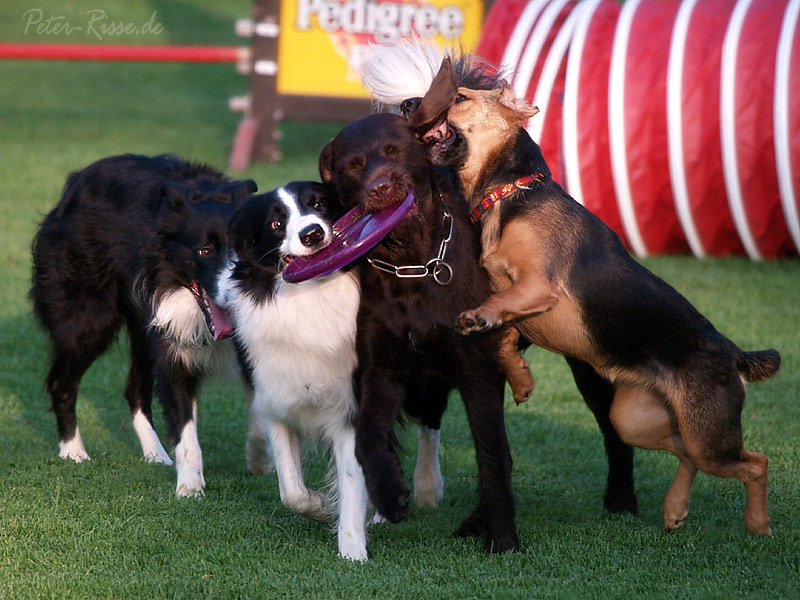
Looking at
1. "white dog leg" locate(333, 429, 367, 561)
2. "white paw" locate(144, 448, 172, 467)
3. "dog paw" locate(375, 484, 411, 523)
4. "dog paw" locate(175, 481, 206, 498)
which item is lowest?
"white paw" locate(144, 448, 172, 467)

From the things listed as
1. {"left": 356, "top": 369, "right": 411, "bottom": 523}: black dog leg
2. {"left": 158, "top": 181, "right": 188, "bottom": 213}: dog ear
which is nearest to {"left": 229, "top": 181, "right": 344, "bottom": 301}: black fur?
{"left": 356, "top": 369, "right": 411, "bottom": 523}: black dog leg

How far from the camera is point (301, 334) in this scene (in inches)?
148

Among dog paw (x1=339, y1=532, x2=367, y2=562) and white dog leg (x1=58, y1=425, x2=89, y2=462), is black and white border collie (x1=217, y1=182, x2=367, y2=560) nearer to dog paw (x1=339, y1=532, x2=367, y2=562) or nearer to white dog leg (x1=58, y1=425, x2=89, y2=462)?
dog paw (x1=339, y1=532, x2=367, y2=562)

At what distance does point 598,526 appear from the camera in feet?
13.3

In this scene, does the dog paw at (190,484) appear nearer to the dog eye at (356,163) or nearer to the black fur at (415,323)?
the black fur at (415,323)

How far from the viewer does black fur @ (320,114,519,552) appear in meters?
3.64

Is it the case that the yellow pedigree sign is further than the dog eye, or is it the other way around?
the yellow pedigree sign

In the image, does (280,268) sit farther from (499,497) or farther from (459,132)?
(499,497)

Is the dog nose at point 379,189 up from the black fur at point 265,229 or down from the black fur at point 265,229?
up

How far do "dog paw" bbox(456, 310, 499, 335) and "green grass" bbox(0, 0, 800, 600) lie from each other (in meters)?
0.87

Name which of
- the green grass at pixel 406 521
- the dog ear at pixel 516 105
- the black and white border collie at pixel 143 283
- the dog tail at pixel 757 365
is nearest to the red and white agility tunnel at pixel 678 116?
the green grass at pixel 406 521

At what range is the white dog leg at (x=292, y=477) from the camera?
3943 mm

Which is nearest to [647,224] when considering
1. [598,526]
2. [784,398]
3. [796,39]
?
[796,39]

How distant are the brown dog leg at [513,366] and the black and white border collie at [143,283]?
1274 mm
